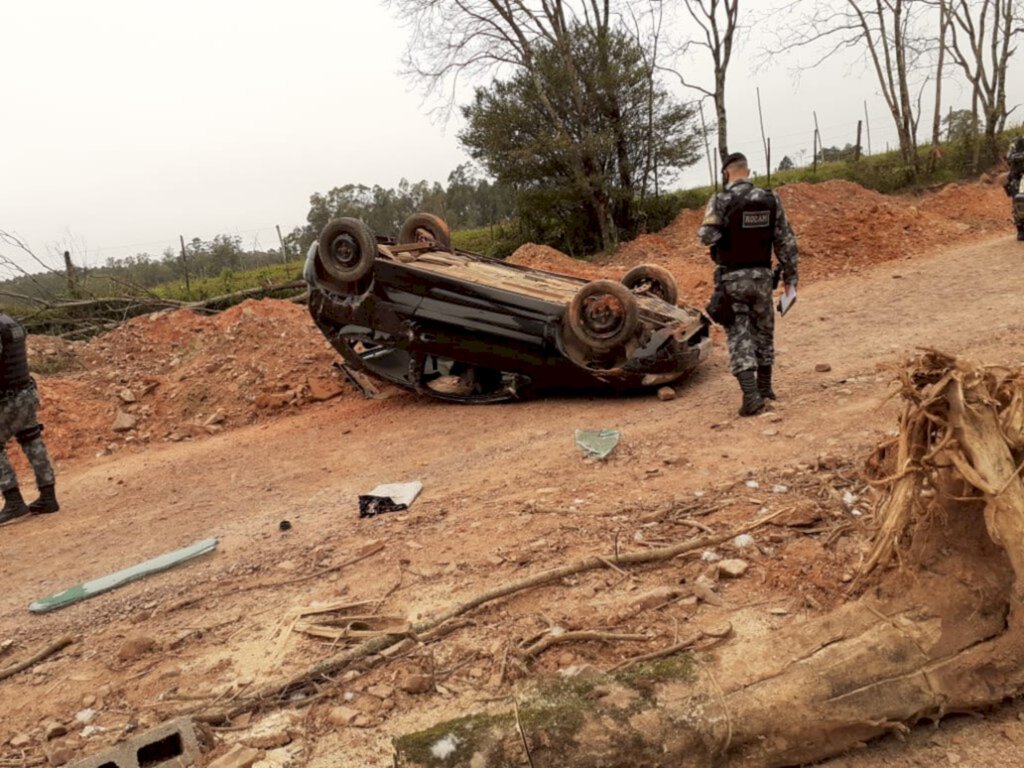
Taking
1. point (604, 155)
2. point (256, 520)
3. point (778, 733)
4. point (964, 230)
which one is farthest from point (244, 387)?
point (964, 230)

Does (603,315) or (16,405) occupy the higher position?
(603,315)

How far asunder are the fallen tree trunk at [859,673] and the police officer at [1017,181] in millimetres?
10241

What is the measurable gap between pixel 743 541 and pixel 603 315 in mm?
3028

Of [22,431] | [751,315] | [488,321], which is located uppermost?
[488,321]

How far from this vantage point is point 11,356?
587 centimetres

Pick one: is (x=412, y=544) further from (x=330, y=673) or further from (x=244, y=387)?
(x=244, y=387)

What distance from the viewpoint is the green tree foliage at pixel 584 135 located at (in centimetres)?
1692

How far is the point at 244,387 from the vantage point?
9.41m

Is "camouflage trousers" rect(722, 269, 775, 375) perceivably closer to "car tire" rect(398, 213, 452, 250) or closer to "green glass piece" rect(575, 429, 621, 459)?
"green glass piece" rect(575, 429, 621, 459)

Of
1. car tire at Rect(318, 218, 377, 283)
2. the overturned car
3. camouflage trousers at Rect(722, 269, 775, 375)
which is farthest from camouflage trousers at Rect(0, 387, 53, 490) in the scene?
camouflage trousers at Rect(722, 269, 775, 375)

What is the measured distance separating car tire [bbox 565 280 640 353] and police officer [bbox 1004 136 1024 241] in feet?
25.4

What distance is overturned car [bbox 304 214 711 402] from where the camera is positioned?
6082mm

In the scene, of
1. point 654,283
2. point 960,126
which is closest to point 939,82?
point 960,126

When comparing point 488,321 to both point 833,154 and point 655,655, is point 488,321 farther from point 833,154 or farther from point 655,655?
point 833,154
